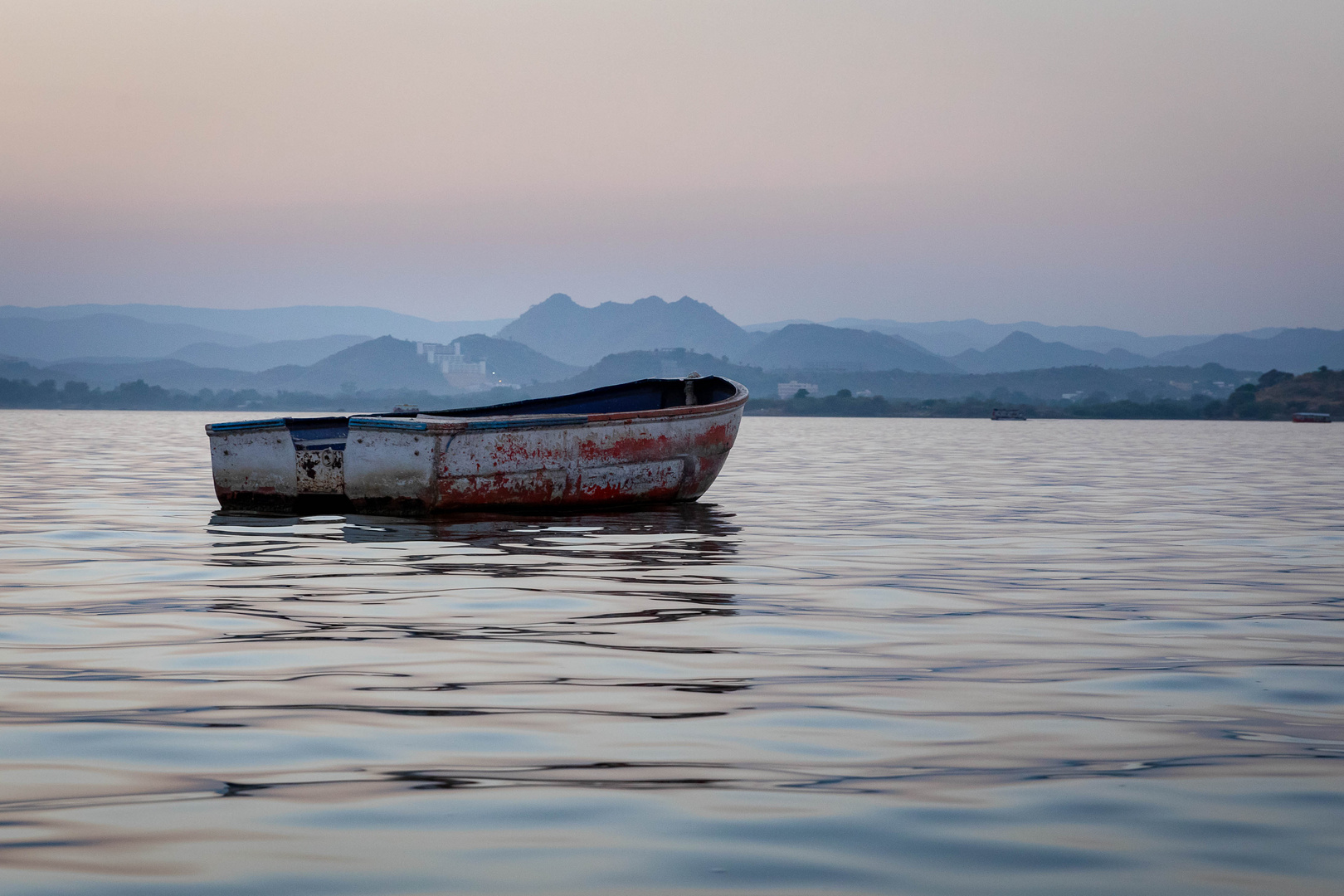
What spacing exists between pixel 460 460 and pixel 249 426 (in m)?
2.96

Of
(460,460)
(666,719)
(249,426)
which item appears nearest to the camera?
(666,719)

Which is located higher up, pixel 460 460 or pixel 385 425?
pixel 385 425

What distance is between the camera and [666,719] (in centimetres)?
555

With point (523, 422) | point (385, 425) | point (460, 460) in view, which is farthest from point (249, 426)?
point (523, 422)

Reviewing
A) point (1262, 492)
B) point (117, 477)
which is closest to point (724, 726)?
point (1262, 492)

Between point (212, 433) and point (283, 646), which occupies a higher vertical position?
point (212, 433)

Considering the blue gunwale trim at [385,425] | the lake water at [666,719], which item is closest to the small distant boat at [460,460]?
the blue gunwale trim at [385,425]

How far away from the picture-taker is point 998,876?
12.1 feet


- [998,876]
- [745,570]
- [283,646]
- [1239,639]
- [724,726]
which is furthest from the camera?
[745,570]

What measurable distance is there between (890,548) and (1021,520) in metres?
4.17

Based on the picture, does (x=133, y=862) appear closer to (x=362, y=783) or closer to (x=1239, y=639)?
(x=362, y=783)

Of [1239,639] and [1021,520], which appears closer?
[1239,639]

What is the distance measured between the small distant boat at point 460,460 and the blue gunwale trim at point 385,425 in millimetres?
14

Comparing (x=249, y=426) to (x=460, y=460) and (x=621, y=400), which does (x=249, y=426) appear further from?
(x=621, y=400)
